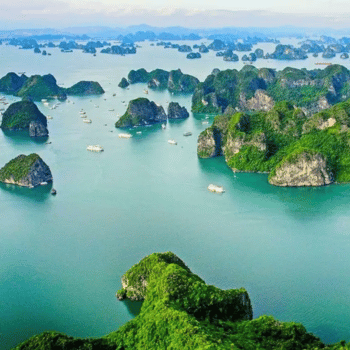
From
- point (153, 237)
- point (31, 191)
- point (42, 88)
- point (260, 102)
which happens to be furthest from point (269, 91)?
point (153, 237)

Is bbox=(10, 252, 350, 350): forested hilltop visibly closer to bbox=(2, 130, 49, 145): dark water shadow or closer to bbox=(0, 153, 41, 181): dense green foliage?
bbox=(0, 153, 41, 181): dense green foliage

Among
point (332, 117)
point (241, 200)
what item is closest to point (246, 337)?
point (241, 200)

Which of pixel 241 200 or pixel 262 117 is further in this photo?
pixel 262 117

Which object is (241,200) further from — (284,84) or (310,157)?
(284,84)

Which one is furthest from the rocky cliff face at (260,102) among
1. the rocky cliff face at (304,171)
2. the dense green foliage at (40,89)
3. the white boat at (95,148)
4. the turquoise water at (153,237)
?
the rocky cliff face at (304,171)

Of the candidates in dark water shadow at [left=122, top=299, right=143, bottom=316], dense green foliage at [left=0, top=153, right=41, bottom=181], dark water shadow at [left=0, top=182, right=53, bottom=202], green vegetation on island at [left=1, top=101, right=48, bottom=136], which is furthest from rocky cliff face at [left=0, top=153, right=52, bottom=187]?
green vegetation on island at [left=1, top=101, right=48, bottom=136]

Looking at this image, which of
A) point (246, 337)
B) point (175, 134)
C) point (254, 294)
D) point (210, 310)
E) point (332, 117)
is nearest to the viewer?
point (246, 337)

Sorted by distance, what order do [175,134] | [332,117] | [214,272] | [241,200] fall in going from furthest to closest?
[175,134]
[332,117]
[241,200]
[214,272]
